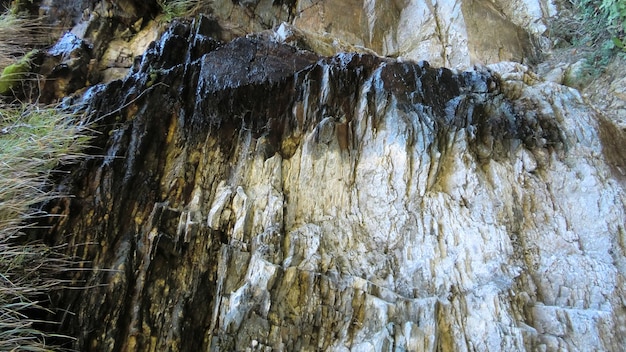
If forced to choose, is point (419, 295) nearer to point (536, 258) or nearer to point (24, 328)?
point (536, 258)

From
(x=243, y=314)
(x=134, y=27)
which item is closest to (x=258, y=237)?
(x=243, y=314)

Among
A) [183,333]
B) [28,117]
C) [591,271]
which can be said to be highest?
[28,117]

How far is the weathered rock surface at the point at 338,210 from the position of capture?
336 cm

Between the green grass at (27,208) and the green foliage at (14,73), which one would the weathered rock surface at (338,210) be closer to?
the green grass at (27,208)

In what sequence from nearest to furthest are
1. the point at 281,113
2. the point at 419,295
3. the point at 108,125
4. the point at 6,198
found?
the point at 6,198, the point at 419,295, the point at 108,125, the point at 281,113

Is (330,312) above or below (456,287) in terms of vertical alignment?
below

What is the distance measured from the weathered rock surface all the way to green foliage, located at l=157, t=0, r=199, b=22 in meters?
2.16

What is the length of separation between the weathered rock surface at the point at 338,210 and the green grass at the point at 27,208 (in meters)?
0.21

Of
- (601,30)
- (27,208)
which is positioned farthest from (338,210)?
(601,30)

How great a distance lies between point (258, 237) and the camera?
388 cm

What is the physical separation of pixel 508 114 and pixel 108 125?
460 cm

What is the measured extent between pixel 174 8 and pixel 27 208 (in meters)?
5.36

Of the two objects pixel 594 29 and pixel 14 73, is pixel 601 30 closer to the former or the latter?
pixel 594 29

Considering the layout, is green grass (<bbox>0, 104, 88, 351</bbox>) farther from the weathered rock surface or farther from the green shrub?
the green shrub
